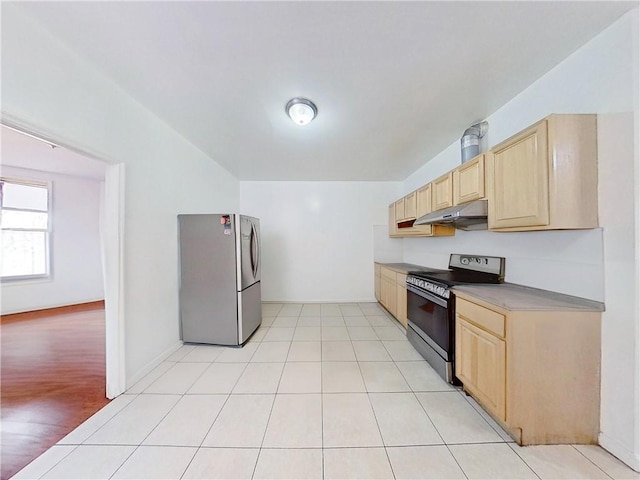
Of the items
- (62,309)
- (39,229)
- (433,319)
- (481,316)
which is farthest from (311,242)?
(39,229)

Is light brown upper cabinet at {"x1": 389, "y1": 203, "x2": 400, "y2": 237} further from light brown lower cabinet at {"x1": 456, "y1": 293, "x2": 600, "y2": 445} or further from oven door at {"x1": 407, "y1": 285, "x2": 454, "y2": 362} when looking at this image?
light brown lower cabinet at {"x1": 456, "y1": 293, "x2": 600, "y2": 445}

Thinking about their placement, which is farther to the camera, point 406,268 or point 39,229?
point 39,229

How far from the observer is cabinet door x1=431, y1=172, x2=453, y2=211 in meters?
2.39

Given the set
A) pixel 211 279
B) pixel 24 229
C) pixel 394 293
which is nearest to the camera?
pixel 211 279

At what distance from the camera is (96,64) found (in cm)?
161

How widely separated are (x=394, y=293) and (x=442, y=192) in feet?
5.39

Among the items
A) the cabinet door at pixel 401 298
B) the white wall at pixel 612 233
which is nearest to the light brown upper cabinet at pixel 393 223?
the cabinet door at pixel 401 298

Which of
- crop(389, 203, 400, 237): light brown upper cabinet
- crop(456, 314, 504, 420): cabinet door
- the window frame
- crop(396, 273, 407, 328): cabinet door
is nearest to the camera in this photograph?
crop(456, 314, 504, 420): cabinet door

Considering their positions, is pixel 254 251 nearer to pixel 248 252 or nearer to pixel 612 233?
pixel 248 252

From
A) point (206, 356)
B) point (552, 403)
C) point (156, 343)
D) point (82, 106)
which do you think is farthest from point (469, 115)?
point (156, 343)

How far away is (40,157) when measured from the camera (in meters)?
3.67

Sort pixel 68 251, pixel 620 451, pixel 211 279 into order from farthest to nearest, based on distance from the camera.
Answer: pixel 68 251, pixel 211 279, pixel 620 451

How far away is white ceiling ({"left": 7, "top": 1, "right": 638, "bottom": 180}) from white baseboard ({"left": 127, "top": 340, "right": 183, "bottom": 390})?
8.16ft

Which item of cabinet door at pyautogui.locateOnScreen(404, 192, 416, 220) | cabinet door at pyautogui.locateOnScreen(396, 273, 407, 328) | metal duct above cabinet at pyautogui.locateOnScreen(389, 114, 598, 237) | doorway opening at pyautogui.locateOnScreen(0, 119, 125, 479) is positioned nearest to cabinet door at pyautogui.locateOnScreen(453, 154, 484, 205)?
metal duct above cabinet at pyautogui.locateOnScreen(389, 114, 598, 237)
